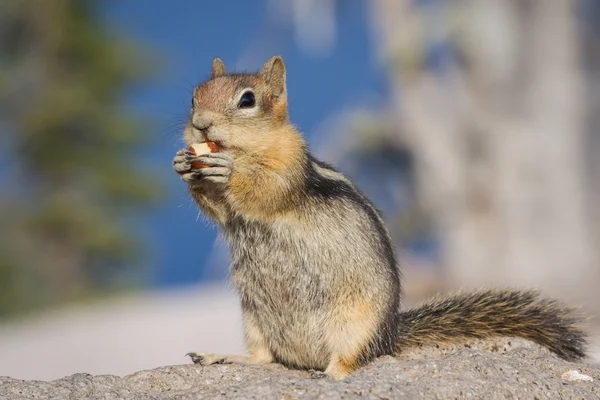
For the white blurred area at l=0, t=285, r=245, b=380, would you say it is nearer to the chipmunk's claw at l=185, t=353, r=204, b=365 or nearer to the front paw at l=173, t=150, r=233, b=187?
the chipmunk's claw at l=185, t=353, r=204, b=365

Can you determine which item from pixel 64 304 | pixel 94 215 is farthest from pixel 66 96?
pixel 64 304

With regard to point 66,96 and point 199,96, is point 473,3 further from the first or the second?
point 199,96

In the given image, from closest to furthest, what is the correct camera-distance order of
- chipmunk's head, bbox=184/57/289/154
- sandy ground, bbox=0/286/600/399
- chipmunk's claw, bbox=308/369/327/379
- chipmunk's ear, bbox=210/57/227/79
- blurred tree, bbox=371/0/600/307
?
sandy ground, bbox=0/286/600/399 → chipmunk's claw, bbox=308/369/327/379 → chipmunk's head, bbox=184/57/289/154 → chipmunk's ear, bbox=210/57/227/79 → blurred tree, bbox=371/0/600/307

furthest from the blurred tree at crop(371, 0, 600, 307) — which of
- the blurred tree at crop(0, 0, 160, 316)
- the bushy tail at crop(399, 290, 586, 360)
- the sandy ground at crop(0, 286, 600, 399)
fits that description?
the bushy tail at crop(399, 290, 586, 360)

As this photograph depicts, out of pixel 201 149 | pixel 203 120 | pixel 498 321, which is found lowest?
pixel 498 321

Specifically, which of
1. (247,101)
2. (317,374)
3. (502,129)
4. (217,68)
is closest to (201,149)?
(247,101)

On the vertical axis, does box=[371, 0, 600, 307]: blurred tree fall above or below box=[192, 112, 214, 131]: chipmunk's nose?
above

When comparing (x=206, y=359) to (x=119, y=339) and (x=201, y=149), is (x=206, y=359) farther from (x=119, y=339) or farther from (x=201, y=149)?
(x=119, y=339)

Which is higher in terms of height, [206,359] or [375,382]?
[206,359]

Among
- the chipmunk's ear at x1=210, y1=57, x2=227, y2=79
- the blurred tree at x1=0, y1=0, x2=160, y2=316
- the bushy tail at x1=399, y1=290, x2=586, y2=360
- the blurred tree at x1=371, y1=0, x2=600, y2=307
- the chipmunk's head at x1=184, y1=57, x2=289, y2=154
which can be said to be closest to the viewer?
the chipmunk's head at x1=184, y1=57, x2=289, y2=154
